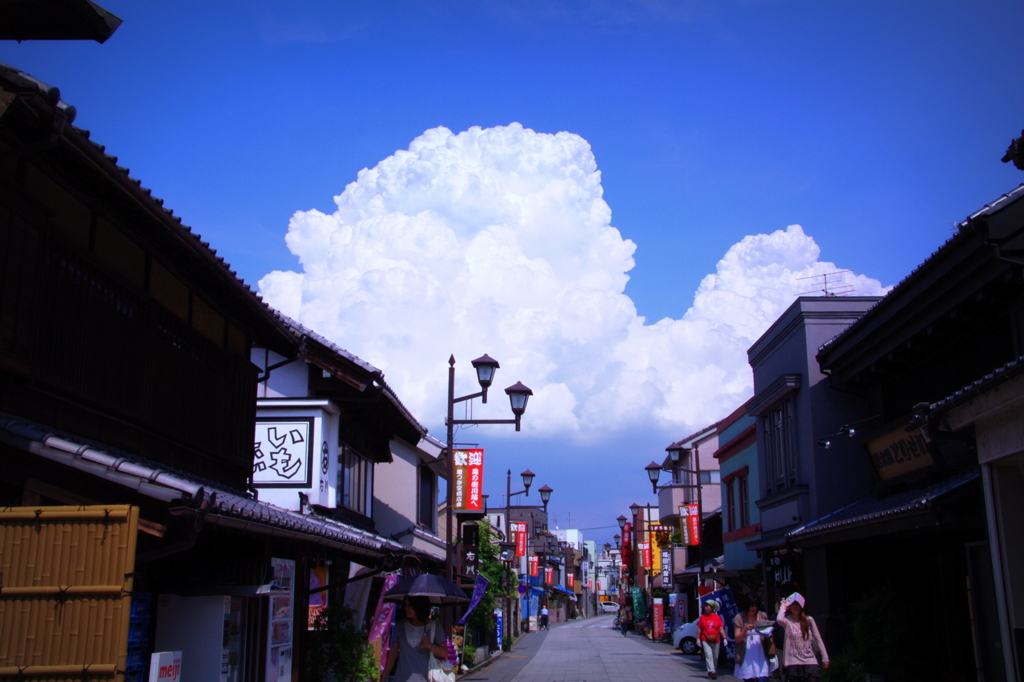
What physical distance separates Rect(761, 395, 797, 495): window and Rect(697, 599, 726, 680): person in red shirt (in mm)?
3516

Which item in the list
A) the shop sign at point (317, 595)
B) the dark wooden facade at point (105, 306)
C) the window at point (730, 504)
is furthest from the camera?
the window at point (730, 504)

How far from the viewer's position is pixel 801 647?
43.3 ft

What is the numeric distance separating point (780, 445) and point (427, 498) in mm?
13253

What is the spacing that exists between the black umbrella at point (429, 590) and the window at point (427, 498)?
606 inches

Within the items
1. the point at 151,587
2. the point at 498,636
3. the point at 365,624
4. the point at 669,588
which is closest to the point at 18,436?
the point at 151,587

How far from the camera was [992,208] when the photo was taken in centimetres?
1207

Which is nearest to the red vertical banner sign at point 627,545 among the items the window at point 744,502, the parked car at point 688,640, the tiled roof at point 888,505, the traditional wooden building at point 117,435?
the parked car at point 688,640

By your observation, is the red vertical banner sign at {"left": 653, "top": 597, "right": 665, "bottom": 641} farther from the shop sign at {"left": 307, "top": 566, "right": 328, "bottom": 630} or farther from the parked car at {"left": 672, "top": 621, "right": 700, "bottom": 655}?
the shop sign at {"left": 307, "top": 566, "right": 328, "bottom": 630}

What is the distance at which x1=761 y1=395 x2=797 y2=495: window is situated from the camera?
2184 cm

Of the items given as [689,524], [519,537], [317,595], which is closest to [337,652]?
[317,595]

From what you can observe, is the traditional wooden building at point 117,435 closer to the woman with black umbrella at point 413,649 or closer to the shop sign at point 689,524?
the woman with black umbrella at point 413,649

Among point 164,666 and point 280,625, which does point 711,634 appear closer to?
point 280,625

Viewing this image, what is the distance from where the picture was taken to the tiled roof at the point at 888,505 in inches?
484

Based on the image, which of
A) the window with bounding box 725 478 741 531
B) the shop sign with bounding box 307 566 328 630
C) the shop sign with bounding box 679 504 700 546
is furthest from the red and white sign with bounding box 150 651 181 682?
the shop sign with bounding box 679 504 700 546
